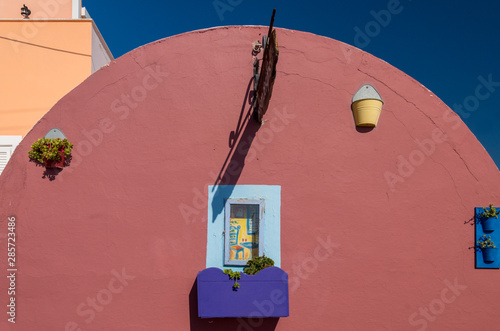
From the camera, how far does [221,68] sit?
14.6 ft

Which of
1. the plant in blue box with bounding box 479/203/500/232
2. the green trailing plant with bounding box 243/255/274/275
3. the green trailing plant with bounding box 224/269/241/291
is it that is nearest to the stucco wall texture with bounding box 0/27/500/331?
the plant in blue box with bounding box 479/203/500/232

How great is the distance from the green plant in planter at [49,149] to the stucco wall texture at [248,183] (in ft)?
0.41

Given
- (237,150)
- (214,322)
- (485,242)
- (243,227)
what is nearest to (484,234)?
(485,242)

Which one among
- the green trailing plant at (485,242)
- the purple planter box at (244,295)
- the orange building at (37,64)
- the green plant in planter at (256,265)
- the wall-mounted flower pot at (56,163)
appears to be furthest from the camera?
the orange building at (37,64)

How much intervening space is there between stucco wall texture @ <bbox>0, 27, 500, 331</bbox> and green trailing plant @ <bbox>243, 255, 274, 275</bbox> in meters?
0.27

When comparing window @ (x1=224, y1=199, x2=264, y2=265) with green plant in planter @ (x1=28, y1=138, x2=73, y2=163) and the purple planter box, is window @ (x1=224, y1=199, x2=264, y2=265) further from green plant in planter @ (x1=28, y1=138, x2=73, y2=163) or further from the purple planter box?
green plant in planter @ (x1=28, y1=138, x2=73, y2=163)

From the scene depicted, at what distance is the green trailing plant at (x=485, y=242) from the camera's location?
4320 millimetres

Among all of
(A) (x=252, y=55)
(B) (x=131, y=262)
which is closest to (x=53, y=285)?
(B) (x=131, y=262)

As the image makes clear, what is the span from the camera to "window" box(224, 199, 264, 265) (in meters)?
4.32

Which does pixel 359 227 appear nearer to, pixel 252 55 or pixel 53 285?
pixel 252 55

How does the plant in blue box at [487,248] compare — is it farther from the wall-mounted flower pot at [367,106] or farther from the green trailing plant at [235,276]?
the green trailing plant at [235,276]

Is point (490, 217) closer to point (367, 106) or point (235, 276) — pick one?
point (367, 106)

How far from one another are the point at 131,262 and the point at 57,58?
4187 mm

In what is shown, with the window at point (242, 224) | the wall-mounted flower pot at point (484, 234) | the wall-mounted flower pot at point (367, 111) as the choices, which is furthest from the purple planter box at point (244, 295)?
the wall-mounted flower pot at point (484, 234)
